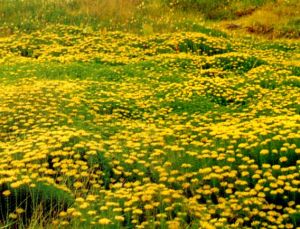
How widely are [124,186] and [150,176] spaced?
472 millimetres

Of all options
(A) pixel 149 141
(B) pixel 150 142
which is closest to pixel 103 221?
Answer: (A) pixel 149 141

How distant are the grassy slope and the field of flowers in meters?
0.02

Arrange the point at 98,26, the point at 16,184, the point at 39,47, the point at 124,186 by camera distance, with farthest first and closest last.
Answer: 1. the point at 98,26
2. the point at 39,47
3. the point at 124,186
4. the point at 16,184

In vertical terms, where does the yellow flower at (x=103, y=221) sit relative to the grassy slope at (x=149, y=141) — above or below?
above

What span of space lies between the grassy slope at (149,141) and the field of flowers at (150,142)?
21 millimetres

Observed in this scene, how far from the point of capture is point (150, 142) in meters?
7.74

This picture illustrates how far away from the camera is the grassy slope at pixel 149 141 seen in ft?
18.7

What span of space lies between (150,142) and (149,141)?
178 millimetres

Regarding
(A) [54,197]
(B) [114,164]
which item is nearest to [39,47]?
(B) [114,164]

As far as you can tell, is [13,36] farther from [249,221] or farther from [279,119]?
[249,221]

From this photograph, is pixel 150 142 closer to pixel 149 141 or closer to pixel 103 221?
pixel 149 141

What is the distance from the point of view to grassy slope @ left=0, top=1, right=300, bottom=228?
5703mm

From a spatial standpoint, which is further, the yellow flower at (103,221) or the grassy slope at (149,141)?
the grassy slope at (149,141)

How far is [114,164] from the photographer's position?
275 inches
